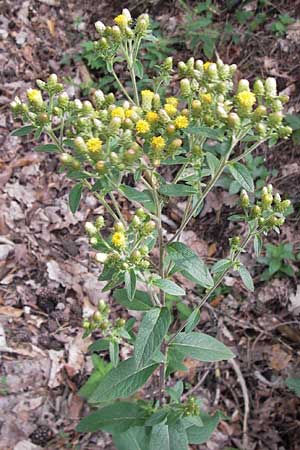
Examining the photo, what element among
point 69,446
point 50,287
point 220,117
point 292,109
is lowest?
point 69,446

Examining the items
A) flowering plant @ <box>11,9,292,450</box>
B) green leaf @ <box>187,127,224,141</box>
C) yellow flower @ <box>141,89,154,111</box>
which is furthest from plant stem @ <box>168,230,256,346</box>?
yellow flower @ <box>141,89,154,111</box>

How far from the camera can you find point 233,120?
2.29 metres

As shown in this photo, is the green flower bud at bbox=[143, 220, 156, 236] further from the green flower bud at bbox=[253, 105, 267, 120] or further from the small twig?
the small twig

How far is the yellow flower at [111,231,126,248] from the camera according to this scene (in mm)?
2439

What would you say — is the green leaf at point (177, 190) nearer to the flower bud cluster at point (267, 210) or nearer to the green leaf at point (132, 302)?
the flower bud cluster at point (267, 210)

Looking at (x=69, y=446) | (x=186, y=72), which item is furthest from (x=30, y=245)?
(x=186, y=72)

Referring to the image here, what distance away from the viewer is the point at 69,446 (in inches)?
158

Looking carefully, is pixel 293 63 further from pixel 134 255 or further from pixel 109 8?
pixel 134 255

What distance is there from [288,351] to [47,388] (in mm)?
1969

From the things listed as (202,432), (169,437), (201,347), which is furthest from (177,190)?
(202,432)

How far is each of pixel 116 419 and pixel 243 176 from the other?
1902 mm

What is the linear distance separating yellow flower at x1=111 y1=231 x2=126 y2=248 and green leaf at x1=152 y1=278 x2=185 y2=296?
1.09ft

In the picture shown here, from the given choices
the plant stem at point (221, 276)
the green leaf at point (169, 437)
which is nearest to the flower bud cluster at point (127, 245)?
the plant stem at point (221, 276)

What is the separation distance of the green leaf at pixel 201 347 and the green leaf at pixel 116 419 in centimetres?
65
